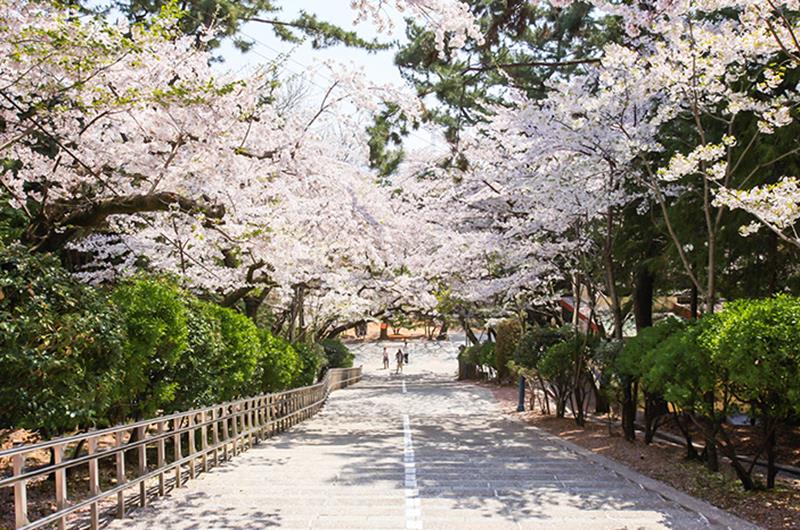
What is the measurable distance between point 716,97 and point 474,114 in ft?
33.1

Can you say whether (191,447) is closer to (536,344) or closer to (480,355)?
(536,344)

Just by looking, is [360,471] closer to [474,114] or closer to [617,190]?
[617,190]

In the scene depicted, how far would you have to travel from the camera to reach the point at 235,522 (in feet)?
17.8

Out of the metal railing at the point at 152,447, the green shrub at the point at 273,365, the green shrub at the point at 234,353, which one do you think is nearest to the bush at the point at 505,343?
the metal railing at the point at 152,447

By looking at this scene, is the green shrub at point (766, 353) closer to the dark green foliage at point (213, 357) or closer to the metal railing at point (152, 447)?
the metal railing at point (152, 447)

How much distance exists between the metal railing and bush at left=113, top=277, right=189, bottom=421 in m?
0.32

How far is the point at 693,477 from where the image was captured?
306 inches

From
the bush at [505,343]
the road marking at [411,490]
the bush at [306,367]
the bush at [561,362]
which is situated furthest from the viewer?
the bush at [505,343]

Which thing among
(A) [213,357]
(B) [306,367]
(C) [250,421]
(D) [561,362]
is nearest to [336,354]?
(B) [306,367]

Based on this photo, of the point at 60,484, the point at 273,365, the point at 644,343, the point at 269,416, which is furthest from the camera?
the point at 273,365

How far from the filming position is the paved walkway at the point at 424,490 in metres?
5.50

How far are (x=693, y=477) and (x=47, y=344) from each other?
21.0 ft

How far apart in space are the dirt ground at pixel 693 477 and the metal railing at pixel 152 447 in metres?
4.82

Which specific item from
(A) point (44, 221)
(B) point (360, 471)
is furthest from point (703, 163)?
(A) point (44, 221)
